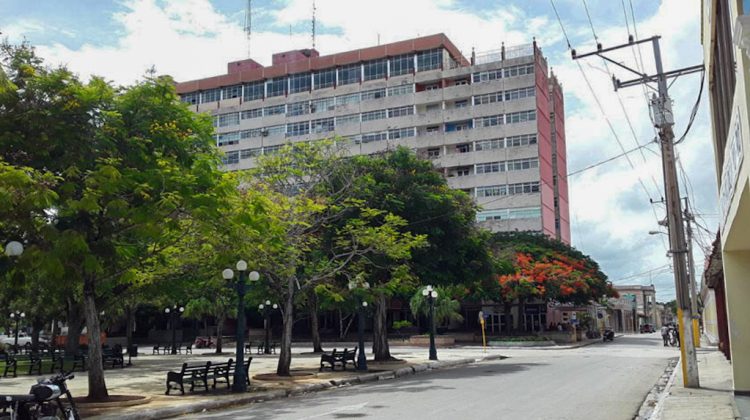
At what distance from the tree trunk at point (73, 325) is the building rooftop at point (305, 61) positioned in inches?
2238

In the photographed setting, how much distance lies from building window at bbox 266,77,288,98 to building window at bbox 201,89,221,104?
8.73m

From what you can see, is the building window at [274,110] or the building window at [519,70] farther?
the building window at [274,110]

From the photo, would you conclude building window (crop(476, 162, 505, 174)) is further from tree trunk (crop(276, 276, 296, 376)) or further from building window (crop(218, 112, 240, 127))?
tree trunk (crop(276, 276, 296, 376))

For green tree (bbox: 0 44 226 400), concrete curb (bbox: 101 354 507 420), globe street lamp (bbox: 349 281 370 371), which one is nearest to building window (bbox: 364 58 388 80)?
concrete curb (bbox: 101 354 507 420)

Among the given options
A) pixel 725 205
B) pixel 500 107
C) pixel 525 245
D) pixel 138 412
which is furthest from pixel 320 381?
pixel 500 107

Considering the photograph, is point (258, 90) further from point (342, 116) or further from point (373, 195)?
point (373, 195)

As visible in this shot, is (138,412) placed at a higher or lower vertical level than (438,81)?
lower

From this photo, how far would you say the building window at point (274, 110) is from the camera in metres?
87.4

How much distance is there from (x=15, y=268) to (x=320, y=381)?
1070cm

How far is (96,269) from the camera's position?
45.0 feet

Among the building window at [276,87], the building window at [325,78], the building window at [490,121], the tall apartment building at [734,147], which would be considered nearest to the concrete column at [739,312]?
the tall apartment building at [734,147]

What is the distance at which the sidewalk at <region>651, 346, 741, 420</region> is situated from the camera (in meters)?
12.8

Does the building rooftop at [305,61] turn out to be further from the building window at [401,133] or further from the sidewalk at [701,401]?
the sidewalk at [701,401]

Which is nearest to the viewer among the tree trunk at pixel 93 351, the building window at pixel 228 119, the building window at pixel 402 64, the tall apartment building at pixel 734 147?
the tall apartment building at pixel 734 147
